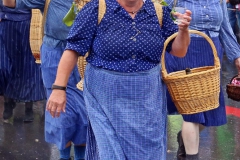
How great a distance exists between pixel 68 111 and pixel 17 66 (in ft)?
7.46

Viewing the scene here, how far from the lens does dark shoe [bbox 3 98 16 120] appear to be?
24.5 ft

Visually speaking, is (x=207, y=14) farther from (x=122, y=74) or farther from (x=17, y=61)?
(x=17, y=61)

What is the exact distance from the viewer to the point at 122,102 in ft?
13.0

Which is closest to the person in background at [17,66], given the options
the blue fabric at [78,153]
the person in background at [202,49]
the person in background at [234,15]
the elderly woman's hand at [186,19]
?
the blue fabric at [78,153]

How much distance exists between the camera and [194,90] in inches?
182

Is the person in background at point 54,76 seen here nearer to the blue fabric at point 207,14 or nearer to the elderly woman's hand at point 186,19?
the blue fabric at point 207,14

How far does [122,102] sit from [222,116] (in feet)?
6.26

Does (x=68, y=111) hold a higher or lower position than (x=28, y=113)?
higher

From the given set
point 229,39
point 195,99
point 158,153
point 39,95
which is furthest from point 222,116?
point 39,95

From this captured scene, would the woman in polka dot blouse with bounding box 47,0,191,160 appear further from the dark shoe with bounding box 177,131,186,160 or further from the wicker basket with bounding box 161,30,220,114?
the dark shoe with bounding box 177,131,186,160

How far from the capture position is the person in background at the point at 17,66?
7.29 metres

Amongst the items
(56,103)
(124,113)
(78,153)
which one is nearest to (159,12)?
(124,113)

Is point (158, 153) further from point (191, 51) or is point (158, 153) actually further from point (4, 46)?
point (4, 46)

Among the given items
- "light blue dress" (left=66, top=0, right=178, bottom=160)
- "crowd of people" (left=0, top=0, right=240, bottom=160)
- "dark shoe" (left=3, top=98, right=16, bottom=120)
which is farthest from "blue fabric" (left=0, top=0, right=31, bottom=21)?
"light blue dress" (left=66, top=0, right=178, bottom=160)
